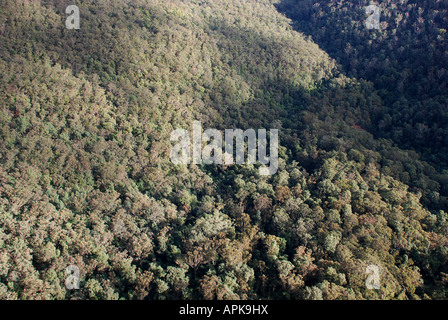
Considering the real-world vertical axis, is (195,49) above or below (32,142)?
above

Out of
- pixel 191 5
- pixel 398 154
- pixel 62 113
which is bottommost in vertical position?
pixel 398 154

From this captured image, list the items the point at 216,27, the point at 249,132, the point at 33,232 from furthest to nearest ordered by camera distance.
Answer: the point at 216,27
the point at 249,132
the point at 33,232

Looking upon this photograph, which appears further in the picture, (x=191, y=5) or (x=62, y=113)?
(x=191, y=5)

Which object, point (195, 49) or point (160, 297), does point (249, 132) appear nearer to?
point (195, 49)

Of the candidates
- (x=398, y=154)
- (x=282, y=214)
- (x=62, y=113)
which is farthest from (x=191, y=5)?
(x=282, y=214)
